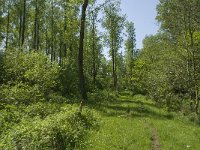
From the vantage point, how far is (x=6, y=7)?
66.5 m

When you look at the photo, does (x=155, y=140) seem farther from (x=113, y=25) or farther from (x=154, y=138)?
(x=113, y=25)

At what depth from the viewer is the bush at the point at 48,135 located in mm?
16047

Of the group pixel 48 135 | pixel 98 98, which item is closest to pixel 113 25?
pixel 98 98

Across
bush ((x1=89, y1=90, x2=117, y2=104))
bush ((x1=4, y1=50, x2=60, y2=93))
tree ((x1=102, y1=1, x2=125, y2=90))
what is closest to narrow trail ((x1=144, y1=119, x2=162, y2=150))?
bush ((x1=4, y1=50, x2=60, y2=93))

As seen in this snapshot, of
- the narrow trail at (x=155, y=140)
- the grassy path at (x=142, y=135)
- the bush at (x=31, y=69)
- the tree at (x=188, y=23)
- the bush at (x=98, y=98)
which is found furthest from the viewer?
the bush at (x=98, y=98)

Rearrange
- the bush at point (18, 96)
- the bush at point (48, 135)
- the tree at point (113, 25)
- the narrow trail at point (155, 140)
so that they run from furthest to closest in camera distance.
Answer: the tree at point (113, 25) → the bush at point (18, 96) → the narrow trail at point (155, 140) → the bush at point (48, 135)

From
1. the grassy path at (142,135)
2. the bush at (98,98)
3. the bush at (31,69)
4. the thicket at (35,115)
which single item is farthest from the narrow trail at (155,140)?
the bush at (98,98)

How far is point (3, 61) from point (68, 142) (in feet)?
63.6

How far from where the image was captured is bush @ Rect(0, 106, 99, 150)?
16.0 metres

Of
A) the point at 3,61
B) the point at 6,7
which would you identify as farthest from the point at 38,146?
the point at 6,7

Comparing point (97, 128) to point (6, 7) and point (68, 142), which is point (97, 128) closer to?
point (68, 142)

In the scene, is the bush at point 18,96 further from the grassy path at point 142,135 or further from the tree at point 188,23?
the tree at point 188,23

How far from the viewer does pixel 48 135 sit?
17.3 m

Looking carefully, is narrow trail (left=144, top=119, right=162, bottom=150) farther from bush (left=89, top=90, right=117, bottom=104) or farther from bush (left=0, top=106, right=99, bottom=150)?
bush (left=89, top=90, right=117, bottom=104)
